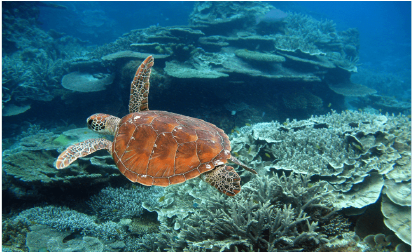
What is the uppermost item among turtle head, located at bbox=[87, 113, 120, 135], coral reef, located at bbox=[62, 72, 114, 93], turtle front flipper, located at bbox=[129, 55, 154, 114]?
turtle front flipper, located at bbox=[129, 55, 154, 114]

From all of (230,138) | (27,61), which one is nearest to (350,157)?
(230,138)

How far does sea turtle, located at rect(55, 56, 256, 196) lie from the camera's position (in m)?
2.23

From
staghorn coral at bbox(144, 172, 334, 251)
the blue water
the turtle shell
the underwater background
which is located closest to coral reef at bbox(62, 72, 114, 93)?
the underwater background

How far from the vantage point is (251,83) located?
7.83 meters

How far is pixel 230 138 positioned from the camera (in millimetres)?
5055

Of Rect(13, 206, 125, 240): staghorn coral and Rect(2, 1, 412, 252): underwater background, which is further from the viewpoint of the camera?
Rect(13, 206, 125, 240): staghorn coral

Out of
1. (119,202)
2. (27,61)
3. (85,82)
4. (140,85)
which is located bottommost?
(119,202)

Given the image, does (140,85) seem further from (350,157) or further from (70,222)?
(350,157)

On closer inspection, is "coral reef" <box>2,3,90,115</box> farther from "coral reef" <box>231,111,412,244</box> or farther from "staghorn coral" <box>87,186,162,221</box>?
"coral reef" <box>231,111,412,244</box>

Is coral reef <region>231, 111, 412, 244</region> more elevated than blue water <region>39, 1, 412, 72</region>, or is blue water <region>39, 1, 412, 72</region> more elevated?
blue water <region>39, 1, 412, 72</region>

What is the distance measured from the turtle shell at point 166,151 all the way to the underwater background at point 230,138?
63 cm

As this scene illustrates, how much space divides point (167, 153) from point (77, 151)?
1.50m

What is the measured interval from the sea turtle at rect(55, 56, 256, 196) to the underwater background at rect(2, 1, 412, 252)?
48 cm

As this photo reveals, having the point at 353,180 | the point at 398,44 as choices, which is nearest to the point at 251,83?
the point at 353,180
